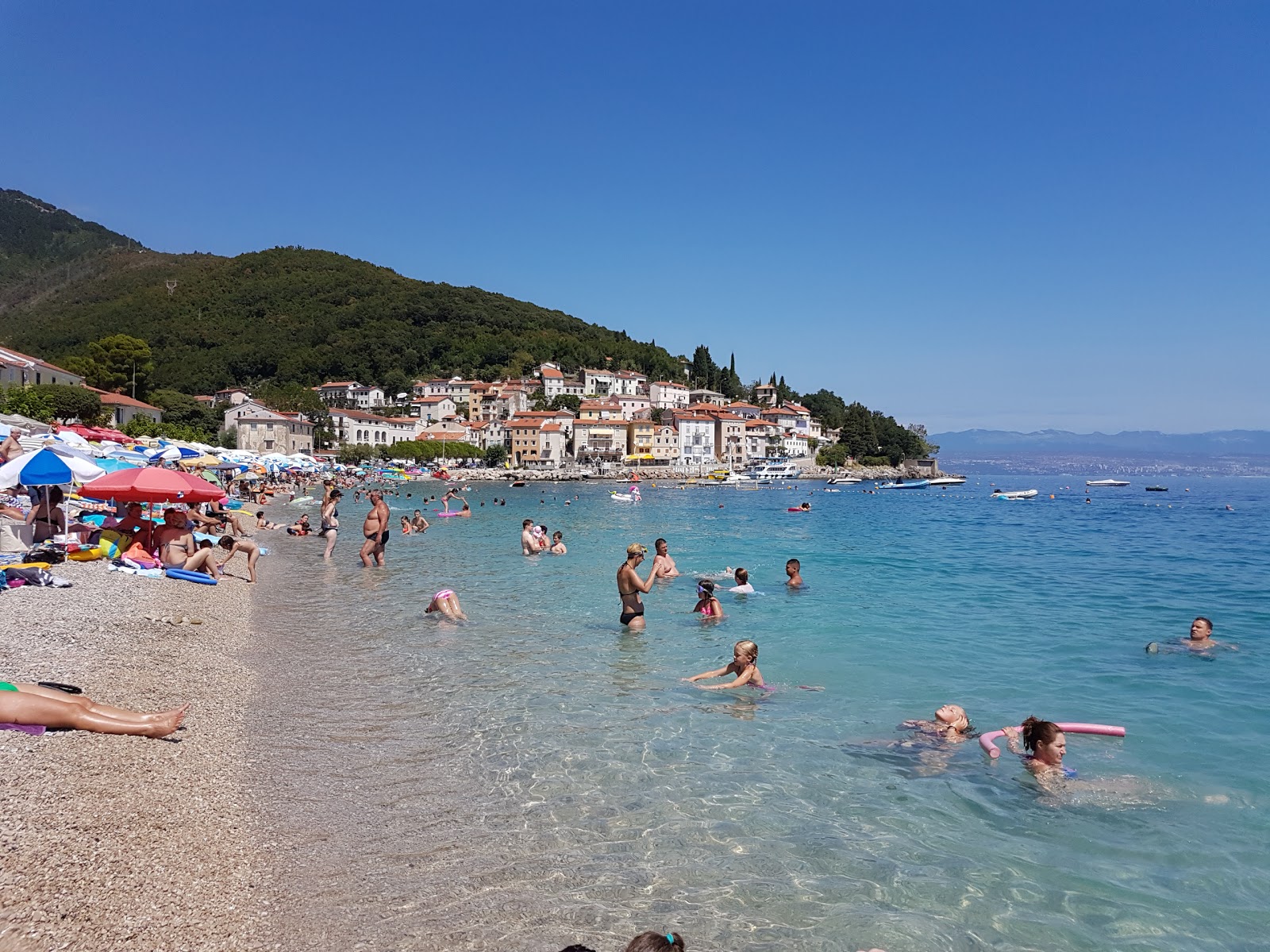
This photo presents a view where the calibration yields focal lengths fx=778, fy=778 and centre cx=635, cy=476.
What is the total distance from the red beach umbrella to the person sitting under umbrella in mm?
1055

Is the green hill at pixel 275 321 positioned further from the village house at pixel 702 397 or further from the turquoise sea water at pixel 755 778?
the turquoise sea water at pixel 755 778

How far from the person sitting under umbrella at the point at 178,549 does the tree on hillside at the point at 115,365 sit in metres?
72.2

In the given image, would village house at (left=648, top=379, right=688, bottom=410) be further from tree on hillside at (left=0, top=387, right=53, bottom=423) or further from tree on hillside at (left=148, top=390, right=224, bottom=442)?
tree on hillside at (left=0, top=387, right=53, bottom=423)

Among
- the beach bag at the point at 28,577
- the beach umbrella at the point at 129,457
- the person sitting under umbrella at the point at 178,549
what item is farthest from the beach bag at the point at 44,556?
the beach umbrella at the point at 129,457

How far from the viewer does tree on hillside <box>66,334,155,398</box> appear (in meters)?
74.8

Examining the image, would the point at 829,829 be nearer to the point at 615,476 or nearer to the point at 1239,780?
the point at 1239,780

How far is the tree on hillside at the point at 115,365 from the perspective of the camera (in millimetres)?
74812

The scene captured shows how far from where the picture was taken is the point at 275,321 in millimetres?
158375

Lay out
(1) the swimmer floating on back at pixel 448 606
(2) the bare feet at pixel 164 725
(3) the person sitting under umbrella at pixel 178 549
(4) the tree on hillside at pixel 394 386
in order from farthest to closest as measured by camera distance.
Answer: (4) the tree on hillside at pixel 394 386 < (3) the person sitting under umbrella at pixel 178 549 < (1) the swimmer floating on back at pixel 448 606 < (2) the bare feet at pixel 164 725

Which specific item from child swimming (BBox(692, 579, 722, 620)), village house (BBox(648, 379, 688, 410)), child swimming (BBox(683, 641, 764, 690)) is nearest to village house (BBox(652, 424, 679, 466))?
village house (BBox(648, 379, 688, 410))

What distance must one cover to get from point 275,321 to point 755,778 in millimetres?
172398

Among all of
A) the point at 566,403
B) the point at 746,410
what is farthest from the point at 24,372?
the point at 746,410

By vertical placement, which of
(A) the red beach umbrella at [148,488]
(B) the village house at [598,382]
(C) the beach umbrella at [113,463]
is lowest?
(A) the red beach umbrella at [148,488]

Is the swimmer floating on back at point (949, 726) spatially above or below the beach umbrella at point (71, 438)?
below
